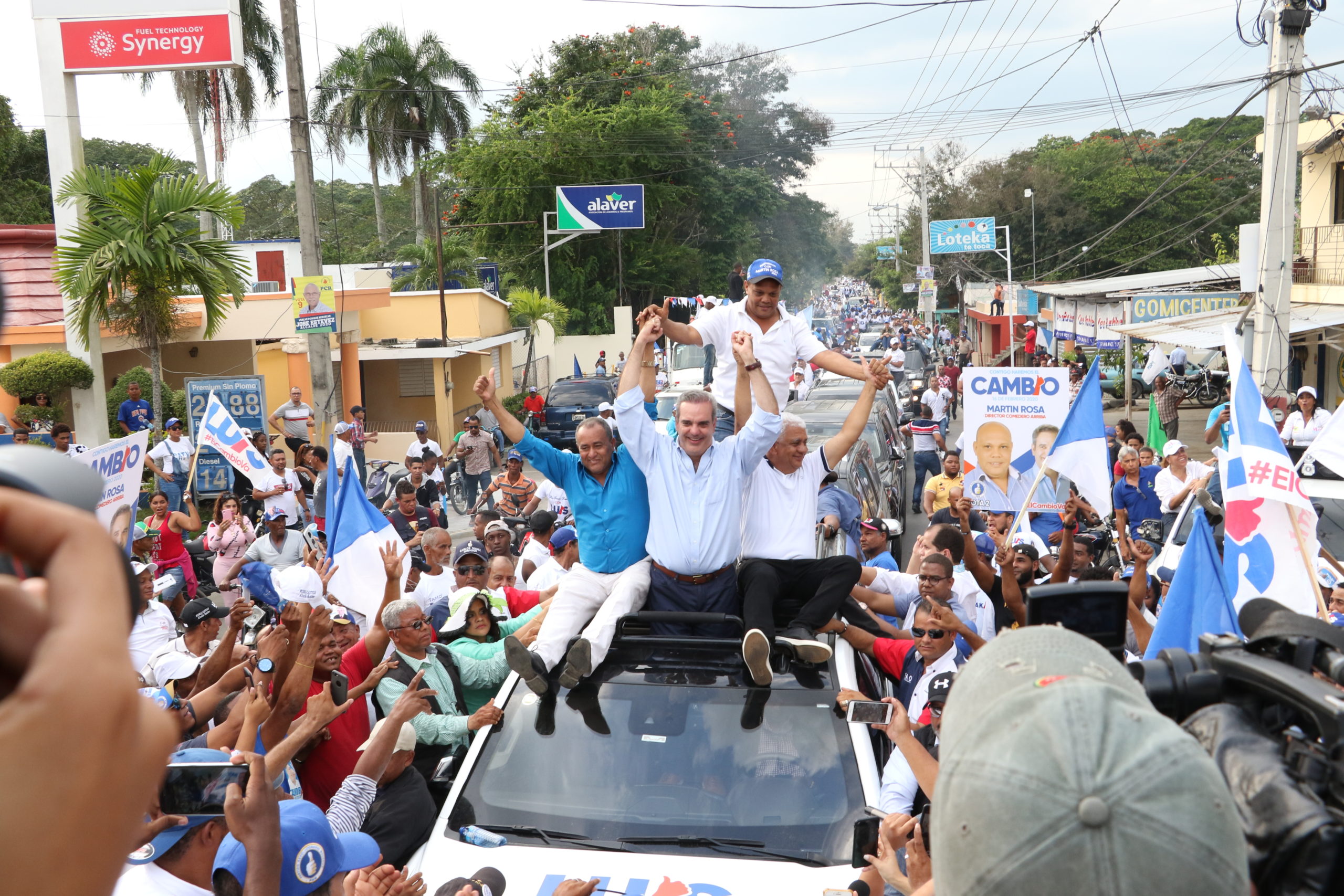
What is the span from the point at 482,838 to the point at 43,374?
1533cm

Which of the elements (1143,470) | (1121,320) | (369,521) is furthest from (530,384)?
(369,521)

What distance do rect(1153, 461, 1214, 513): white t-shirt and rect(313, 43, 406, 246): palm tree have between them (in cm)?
4346

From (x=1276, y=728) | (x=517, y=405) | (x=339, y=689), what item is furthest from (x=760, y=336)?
(x=517, y=405)

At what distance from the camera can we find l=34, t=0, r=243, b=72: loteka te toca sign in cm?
1736

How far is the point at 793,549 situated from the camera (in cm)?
573

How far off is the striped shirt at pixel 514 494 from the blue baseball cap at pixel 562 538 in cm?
470

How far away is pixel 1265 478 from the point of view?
578 cm

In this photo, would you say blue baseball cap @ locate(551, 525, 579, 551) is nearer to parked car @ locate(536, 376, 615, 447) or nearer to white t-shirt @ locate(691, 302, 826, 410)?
white t-shirt @ locate(691, 302, 826, 410)

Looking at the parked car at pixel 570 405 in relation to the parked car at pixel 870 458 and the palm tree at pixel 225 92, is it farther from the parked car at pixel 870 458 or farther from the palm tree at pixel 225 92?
the palm tree at pixel 225 92

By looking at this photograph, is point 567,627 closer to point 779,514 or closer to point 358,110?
point 779,514

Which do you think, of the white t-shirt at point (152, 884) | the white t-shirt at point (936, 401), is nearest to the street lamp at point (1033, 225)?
the white t-shirt at point (936, 401)

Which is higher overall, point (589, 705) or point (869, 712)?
point (869, 712)

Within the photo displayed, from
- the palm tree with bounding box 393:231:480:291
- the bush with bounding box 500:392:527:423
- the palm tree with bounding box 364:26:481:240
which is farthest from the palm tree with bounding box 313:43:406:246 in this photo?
the bush with bounding box 500:392:527:423

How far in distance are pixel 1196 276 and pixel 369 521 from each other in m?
28.8
